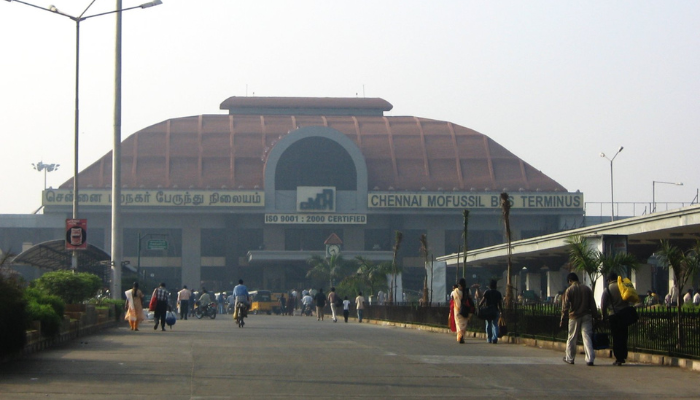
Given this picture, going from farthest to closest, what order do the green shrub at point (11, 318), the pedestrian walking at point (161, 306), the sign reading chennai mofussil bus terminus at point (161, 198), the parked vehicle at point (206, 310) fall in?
the sign reading chennai mofussil bus terminus at point (161, 198) < the parked vehicle at point (206, 310) < the pedestrian walking at point (161, 306) < the green shrub at point (11, 318)

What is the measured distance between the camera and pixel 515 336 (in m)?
22.8

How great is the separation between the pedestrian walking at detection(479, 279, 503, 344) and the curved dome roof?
171ft

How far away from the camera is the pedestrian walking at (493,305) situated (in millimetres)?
22219

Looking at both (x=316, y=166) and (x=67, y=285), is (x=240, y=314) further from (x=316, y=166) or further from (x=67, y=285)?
(x=316, y=166)

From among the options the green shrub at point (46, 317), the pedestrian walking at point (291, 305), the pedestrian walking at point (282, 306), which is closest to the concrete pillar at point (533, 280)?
the pedestrian walking at point (291, 305)

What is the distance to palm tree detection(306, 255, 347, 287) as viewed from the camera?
208 feet

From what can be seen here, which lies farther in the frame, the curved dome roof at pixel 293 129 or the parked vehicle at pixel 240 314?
the curved dome roof at pixel 293 129

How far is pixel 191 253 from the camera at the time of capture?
73.9 meters

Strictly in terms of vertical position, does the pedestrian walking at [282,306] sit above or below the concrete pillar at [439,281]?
below

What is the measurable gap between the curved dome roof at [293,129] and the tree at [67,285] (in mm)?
48508

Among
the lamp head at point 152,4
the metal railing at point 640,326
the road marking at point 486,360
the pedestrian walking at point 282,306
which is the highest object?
the lamp head at point 152,4

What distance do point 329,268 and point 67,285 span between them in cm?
3982

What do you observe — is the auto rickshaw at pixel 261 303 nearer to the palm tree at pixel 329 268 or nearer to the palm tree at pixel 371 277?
the palm tree at pixel 329 268

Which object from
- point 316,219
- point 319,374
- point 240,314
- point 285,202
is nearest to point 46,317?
point 319,374
